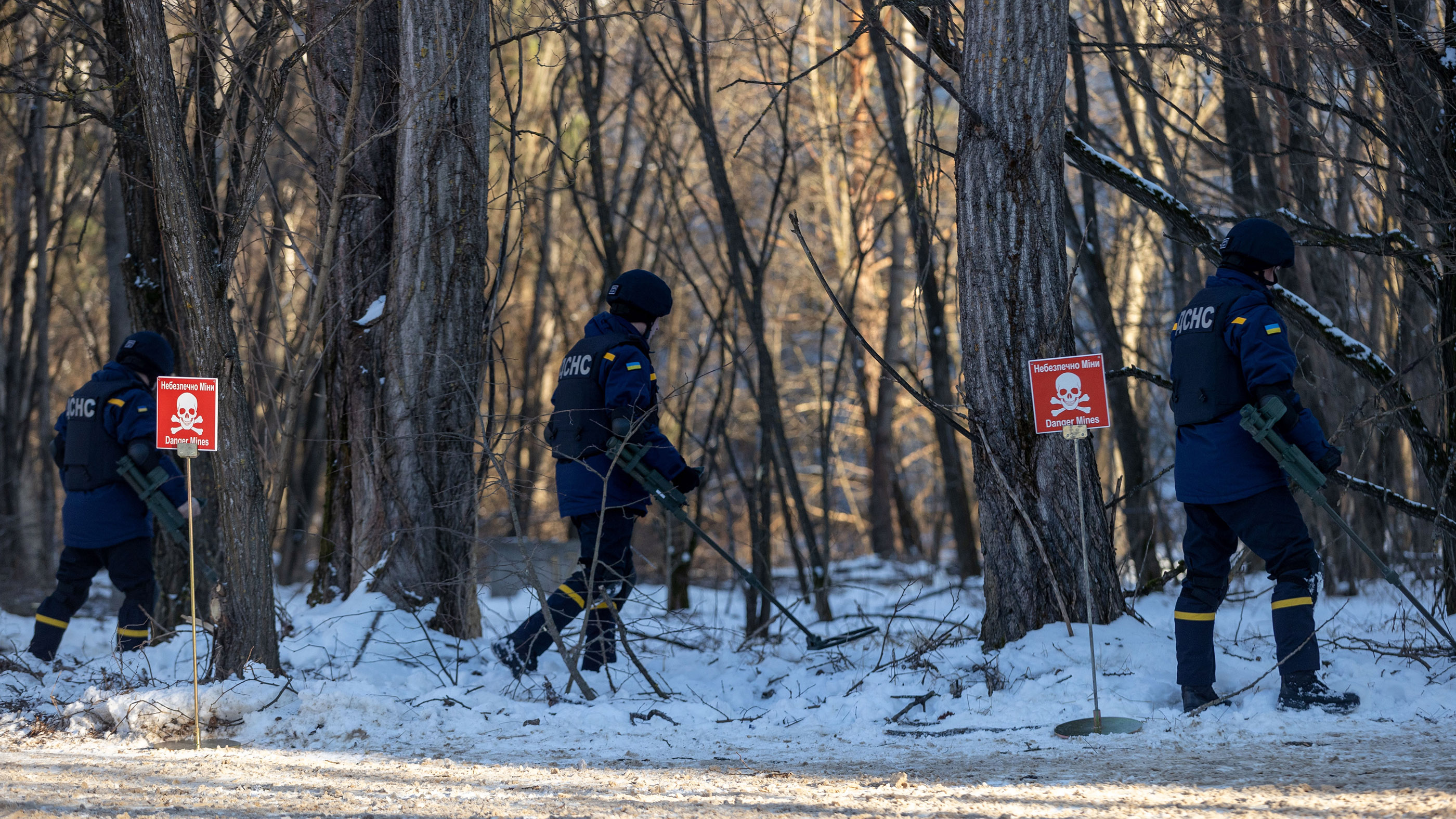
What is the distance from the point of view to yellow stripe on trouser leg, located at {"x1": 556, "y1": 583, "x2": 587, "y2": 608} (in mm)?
5113

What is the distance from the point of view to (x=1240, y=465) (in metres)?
4.18

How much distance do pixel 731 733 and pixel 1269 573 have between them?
2118 millimetres

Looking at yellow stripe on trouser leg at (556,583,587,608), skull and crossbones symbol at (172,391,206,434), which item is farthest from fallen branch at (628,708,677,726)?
skull and crossbones symbol at (172,391,206,434)

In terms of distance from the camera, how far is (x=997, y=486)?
4918 millimetres

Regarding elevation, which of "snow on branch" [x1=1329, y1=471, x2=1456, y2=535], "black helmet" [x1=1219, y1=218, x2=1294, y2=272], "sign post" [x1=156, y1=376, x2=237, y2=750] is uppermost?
"black helmet" [x1=1219, y1=218, x2=1294, y2=272]

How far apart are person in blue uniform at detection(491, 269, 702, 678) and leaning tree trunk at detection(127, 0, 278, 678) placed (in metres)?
1.12

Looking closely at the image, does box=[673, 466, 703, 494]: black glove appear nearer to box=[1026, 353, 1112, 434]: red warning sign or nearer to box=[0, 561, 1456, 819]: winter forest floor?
box=[0, 561, 1456, 819]: winter forest floor

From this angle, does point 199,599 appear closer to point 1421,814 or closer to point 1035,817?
point 1035,817

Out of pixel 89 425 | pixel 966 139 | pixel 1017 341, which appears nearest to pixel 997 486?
pixel 1017 341

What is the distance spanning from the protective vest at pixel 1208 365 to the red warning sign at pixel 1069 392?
0.35 metres

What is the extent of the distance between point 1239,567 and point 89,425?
647cm

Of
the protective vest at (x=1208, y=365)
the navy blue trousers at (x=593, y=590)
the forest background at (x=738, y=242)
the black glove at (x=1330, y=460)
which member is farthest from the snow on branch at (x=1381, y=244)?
the navy blue trousers at (x=593, y=590)

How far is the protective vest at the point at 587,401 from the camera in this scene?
17.0ft

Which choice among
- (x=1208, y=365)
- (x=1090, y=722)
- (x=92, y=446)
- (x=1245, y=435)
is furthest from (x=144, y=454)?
(x=1245, y=435)
